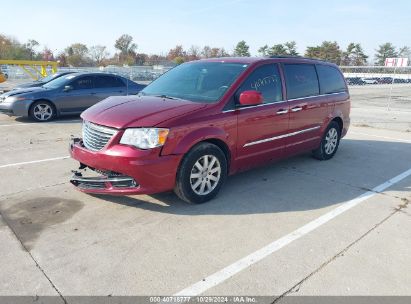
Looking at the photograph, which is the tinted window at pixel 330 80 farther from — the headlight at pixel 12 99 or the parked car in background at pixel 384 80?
the parked car in background at pixel 384 80

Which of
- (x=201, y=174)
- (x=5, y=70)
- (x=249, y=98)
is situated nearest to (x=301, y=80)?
(x=249, y=98)

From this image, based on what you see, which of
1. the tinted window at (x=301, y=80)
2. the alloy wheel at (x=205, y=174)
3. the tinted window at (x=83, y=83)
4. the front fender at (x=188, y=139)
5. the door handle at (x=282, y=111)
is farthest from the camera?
the tinted window at (x=83, y=83)

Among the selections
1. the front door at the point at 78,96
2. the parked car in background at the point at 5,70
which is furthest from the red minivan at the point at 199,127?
the parked car in background at the point at 5,70

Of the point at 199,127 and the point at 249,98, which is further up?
the point at 249,98

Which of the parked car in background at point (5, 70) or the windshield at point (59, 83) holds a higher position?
the parked car in background at point (5, 70)

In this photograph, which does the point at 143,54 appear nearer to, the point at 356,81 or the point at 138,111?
the point at 356,81

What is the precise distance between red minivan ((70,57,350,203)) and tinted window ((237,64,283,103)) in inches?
0.5

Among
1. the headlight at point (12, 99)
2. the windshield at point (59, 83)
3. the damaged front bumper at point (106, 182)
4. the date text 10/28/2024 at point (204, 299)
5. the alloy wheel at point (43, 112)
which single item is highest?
the windshield at point (59, 83)

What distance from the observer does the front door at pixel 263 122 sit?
4664 mm

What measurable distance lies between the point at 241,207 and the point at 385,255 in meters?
1.60

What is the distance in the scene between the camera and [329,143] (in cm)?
661

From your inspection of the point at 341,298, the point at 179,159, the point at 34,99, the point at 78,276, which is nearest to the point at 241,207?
the point at 179,159

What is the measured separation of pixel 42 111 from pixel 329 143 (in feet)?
25.3

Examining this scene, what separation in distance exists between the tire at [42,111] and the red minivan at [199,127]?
19.3ft
